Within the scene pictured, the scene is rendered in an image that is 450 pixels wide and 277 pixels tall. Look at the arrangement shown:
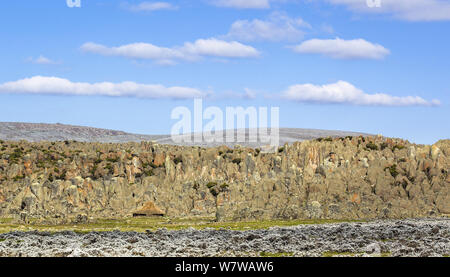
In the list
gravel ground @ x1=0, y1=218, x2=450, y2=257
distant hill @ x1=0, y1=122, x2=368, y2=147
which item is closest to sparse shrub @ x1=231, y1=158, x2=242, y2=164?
gravel ground @ x1=0, y1=218, x2=450, y2=257

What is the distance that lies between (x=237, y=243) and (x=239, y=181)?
53684mm

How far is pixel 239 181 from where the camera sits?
10281cm

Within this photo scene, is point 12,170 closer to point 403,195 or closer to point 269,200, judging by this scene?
point 269,200

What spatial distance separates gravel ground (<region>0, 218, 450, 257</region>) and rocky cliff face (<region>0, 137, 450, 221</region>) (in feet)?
98.5

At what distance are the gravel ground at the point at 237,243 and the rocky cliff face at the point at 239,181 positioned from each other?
30.0 metres

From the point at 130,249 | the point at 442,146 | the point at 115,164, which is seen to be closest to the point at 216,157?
the point at 115,164

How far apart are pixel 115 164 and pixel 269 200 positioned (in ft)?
97.3

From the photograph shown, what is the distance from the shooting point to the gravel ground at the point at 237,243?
43.3 meters

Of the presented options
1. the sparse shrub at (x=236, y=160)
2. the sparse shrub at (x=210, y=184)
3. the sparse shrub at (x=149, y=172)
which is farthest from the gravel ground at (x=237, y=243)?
the sparse shrub at (x=236, y=160)

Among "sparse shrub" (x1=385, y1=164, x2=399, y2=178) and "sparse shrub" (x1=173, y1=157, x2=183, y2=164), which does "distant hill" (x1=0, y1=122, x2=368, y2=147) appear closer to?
"sparse shrub" (x1=173, y1=157, x2=183, y2=164)

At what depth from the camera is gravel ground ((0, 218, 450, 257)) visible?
1704 inches

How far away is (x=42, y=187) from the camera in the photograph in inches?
3907

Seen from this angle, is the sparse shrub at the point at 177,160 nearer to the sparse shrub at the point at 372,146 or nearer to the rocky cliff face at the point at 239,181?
the rocky cliff face at the point at 239,181

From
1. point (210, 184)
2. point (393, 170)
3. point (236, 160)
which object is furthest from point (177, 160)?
point (393, 170)
